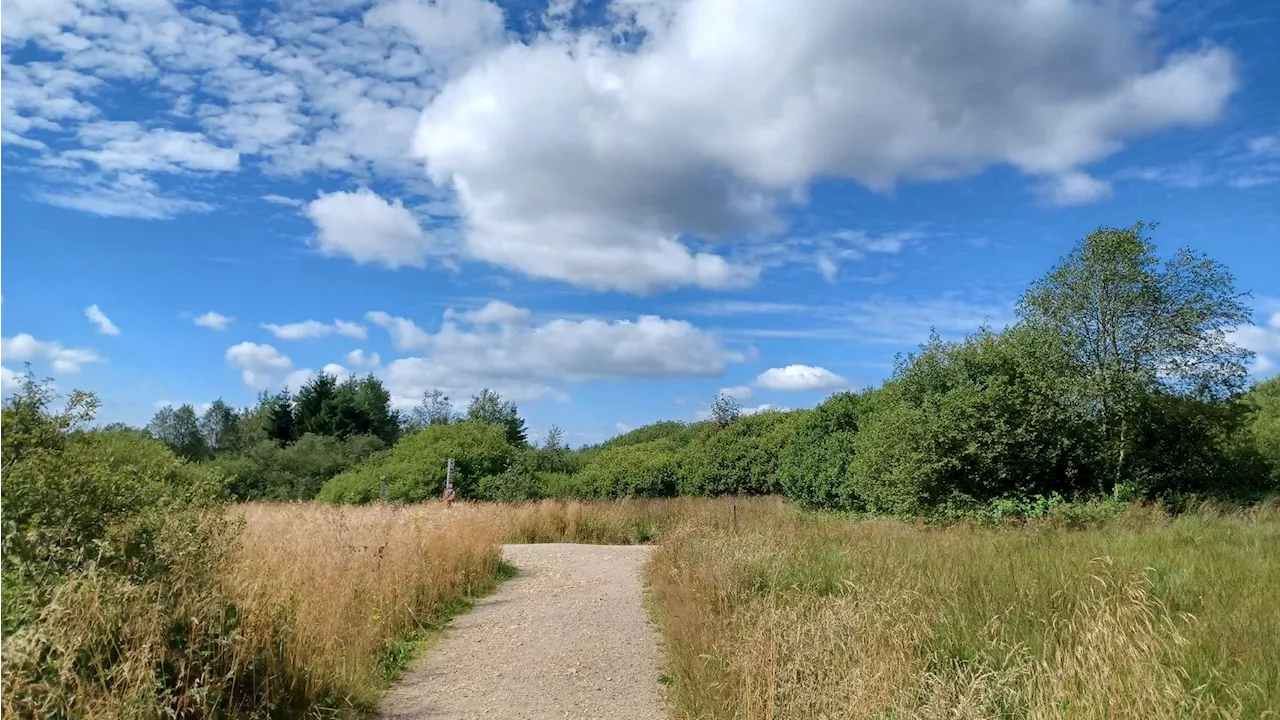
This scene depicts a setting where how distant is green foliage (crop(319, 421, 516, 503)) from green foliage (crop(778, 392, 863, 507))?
13.3 metres

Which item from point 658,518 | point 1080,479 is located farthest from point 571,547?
point 1080,479

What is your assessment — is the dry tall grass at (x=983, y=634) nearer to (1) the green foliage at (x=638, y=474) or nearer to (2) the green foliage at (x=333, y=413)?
(1) the green foliage at (x=638, y=474)

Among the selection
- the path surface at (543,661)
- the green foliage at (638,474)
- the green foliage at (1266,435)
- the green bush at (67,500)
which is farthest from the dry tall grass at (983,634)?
the green foliage at (638,474)

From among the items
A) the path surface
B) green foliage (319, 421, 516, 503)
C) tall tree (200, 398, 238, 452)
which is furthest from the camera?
tall tree (200, 398, 238, 452)

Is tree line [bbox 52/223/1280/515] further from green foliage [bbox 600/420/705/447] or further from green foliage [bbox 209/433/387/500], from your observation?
green foliage [bbox 209/433/387/500]

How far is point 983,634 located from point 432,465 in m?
29.7

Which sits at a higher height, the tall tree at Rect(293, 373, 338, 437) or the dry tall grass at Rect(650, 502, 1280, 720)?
the tall tree at Rect(293, 373, 338, 437)

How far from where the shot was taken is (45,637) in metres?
3.77

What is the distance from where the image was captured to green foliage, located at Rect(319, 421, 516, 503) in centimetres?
3225

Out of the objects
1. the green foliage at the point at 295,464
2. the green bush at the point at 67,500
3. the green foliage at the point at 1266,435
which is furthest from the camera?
the green foliage at the point at 295,464

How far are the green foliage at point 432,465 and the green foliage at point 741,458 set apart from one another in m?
8.63

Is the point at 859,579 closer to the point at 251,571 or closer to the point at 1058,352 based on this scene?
the point at 251,571

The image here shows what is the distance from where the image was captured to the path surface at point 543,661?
6.05m

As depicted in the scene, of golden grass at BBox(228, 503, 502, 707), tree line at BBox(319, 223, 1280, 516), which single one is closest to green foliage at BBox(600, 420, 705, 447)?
tree line at BBox(319, 223, 1280, 516)
